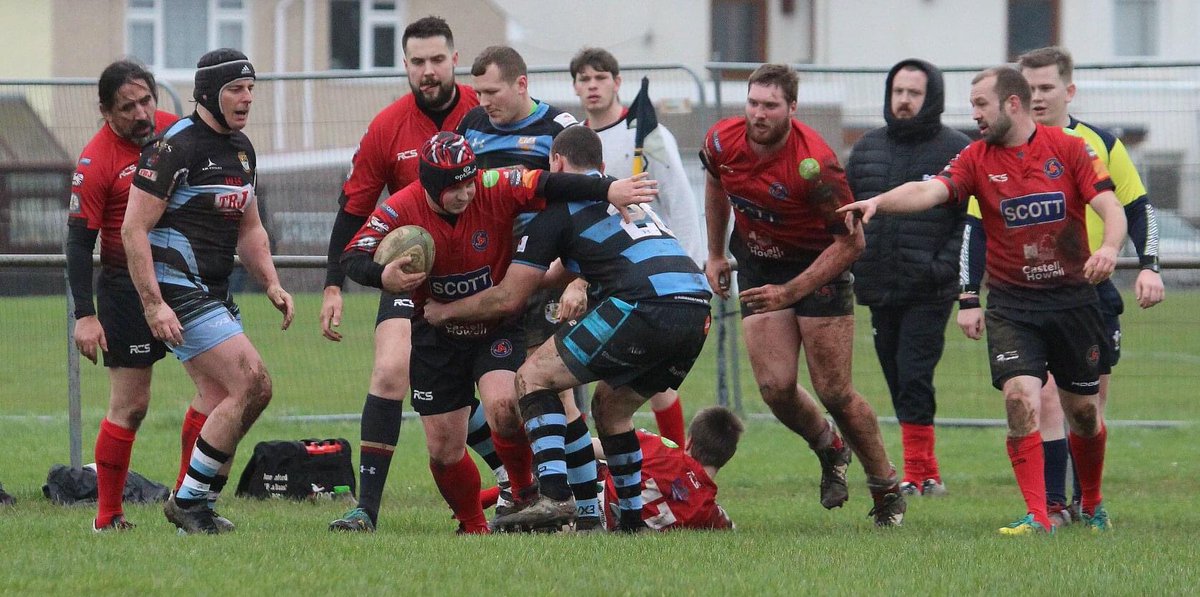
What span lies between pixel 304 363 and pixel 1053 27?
2417 centimetres

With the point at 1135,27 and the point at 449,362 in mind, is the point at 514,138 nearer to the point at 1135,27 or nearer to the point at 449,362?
the point at 449,362

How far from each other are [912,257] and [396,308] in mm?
3319

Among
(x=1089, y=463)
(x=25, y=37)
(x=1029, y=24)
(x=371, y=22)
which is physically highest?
(x=1029, y=24)

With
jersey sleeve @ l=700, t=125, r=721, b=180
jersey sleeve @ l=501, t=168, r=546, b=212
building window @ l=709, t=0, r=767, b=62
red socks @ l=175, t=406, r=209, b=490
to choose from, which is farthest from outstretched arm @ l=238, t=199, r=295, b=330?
building window @ l=709, t=0, r=767, b=62

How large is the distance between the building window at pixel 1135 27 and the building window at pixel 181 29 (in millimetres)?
17369

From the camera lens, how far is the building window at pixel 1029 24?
32.8 meters

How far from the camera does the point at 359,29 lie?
99.2ft

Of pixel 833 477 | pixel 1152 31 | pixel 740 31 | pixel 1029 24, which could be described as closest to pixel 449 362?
pixel 833 477

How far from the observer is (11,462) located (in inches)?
399

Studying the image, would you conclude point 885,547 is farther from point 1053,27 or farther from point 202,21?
point 1053,27

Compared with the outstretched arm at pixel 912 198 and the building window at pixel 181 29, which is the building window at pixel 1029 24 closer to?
the building window at pixel 181 29

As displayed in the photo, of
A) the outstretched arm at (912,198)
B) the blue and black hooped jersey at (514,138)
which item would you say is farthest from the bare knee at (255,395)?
the outstretched arm at (912,198)

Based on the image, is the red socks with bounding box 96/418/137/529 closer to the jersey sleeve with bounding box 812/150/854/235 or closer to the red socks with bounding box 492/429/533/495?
the red socks with bounding box 492/429/533/495

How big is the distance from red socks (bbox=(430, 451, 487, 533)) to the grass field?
0.52 feet
